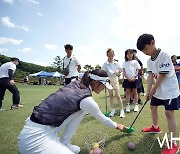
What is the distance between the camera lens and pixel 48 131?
2.63 metres

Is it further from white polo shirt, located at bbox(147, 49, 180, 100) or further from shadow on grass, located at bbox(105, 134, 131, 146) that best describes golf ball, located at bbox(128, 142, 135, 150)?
white polo shirt, located at bbox(147, 49, 180, 100)

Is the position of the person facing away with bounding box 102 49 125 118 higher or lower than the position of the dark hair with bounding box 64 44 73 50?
Result: lower

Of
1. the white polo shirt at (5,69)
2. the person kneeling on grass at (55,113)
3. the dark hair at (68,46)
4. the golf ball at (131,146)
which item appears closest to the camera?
the person kneeling on grass at (55,113)

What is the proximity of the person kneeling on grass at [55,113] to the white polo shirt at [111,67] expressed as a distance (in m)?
3.13

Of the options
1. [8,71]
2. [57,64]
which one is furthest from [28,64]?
[8,71]

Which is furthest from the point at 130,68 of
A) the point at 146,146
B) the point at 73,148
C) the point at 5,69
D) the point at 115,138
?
the point at 5,69

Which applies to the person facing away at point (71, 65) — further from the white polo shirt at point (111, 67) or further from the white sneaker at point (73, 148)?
the white sneaker at point (73, 148)

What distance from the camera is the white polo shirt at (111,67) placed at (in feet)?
19.8

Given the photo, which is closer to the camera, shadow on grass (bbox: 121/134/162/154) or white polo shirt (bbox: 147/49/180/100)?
shadow on grass (bbox: 121/134/162/154)

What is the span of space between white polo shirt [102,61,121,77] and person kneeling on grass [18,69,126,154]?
10.3 feet

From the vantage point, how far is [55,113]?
2.66 m

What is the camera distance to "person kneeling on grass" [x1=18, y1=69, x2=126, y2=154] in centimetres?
251

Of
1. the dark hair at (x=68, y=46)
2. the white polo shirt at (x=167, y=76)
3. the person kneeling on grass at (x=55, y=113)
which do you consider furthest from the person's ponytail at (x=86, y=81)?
the dark hair at (x=68, y=46)

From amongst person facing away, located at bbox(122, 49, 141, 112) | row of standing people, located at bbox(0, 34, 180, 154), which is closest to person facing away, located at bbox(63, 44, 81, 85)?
person facing away, located at bbox(122, 49, 141, 112)
